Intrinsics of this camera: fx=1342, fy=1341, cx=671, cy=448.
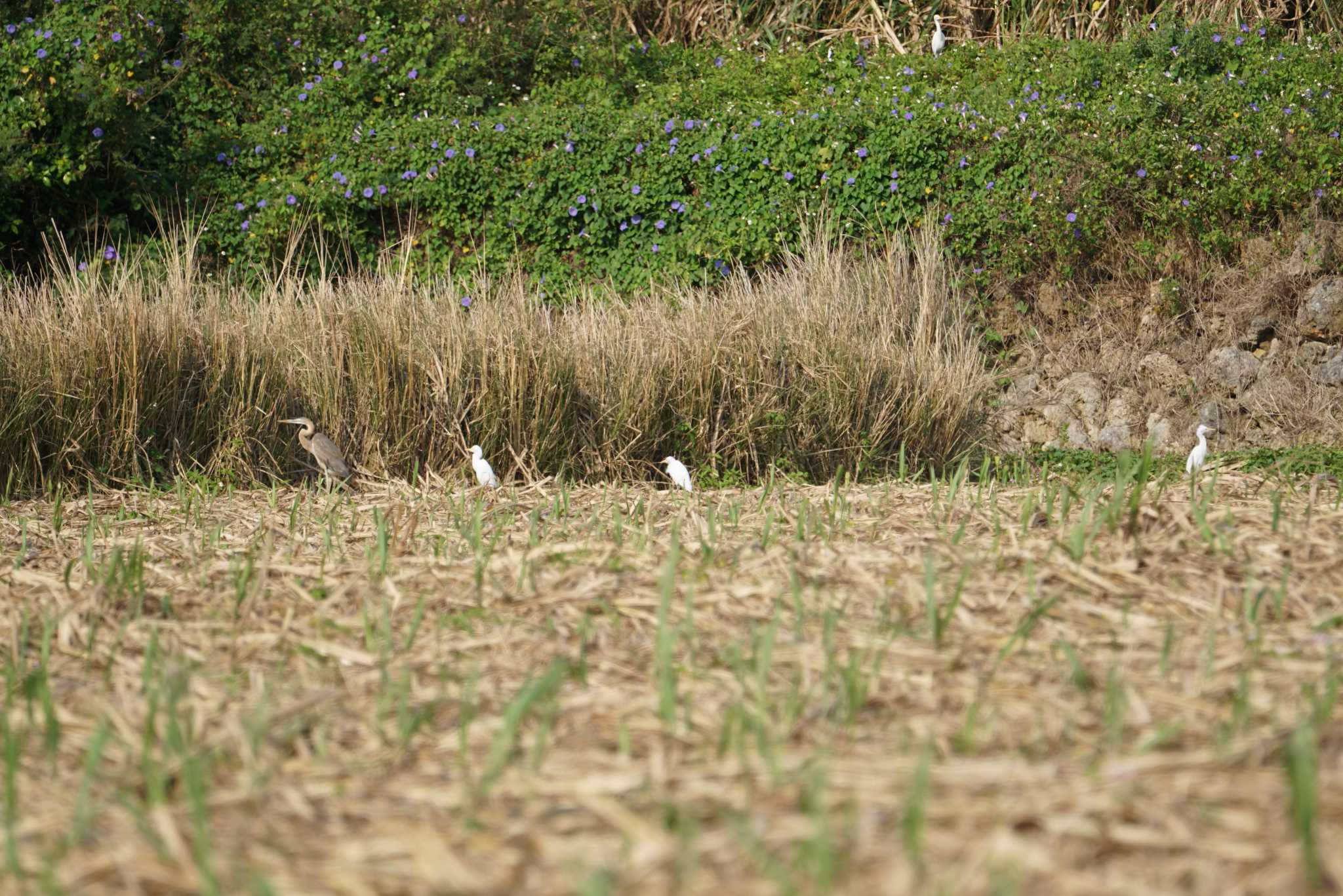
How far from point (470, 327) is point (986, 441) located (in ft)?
8.71

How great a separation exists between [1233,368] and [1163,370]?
401 mm

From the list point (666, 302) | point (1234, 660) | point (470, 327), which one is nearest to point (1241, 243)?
point (666, 302)

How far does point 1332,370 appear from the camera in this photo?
7852 mm

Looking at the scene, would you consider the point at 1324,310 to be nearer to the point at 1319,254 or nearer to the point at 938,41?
the point at 1319,254

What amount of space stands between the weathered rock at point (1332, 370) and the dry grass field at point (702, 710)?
15.0 feet

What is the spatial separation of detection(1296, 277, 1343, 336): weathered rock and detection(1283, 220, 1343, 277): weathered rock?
122mm

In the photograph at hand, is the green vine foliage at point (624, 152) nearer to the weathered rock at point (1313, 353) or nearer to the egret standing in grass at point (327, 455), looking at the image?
the weathered rock at point (1313, 353)

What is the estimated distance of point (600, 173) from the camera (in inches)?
362

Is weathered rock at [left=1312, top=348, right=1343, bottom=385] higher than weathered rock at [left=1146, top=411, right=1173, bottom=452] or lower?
higher

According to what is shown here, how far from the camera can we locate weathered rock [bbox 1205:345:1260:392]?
8.08 meters

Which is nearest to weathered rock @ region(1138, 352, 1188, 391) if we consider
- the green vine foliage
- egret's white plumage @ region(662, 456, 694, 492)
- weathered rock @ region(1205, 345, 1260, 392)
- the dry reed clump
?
weathered rock @ region(1205, 345, 1260, 392)

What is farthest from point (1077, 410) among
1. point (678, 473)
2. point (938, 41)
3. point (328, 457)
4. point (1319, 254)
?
point (328, 457)

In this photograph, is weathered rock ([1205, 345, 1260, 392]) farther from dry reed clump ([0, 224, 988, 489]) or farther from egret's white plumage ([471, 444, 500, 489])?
egret's white plumage ([471, 444, 500, 489])

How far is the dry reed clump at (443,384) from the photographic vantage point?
18.4ft
